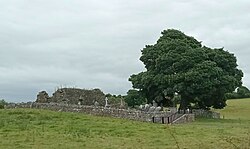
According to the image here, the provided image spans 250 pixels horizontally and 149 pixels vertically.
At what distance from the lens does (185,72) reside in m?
52.5

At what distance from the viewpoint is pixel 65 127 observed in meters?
30.8

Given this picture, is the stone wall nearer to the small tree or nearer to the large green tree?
the large green tree

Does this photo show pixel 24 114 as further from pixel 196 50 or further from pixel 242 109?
pixel 242 109

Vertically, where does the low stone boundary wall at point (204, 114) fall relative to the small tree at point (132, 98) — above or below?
below

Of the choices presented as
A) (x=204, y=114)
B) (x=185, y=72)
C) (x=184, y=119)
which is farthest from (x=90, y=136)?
(x=204, y=114)

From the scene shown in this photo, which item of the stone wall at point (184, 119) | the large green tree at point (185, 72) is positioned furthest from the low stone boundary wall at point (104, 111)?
the large green tree at point (185, 72)

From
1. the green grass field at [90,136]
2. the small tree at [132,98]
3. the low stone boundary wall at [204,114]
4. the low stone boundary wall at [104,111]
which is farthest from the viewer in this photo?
the small tree at [132,98]

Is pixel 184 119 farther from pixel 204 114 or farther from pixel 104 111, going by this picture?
pixel 204 114

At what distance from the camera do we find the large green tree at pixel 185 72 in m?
51.2

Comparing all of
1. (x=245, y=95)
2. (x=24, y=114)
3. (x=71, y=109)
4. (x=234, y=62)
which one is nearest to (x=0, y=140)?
(x=24, y=114)

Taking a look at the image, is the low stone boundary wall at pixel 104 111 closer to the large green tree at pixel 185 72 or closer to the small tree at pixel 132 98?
the large green tree at pixel 185 72

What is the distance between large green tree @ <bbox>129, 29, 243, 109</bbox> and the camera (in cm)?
5125

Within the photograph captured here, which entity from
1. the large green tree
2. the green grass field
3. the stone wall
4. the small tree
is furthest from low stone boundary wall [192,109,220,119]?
the green grass field

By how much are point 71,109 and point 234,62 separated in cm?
2406
